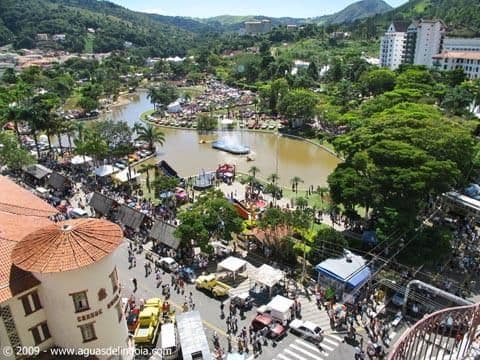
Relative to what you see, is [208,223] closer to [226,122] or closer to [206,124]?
[206,124]

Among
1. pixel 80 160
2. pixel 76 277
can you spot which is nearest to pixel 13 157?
pixel 80 160

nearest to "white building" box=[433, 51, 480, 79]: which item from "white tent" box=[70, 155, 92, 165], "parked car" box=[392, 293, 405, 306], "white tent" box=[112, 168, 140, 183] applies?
"white tent" box=[112, 168, 140, 183]

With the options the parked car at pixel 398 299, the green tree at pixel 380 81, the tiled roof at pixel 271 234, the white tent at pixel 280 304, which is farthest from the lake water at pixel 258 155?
the green tree at pixel 380 81

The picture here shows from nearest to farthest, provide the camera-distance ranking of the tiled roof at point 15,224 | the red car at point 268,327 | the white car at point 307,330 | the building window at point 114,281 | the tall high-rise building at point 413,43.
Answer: the tiled roof at point 15,224 < the building window at point 114,281 < the white car at point 307,330 < the red car at point 268,327 < the tall high-rise building at point 413,43

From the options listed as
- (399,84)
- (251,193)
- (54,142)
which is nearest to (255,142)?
(251,193)

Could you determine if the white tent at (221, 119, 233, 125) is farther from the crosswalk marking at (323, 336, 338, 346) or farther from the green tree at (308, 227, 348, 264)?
the crosswalk marking at (323, 336, 338, 346)

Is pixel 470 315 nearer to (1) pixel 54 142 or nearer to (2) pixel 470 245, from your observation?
(2) pixel 470 245

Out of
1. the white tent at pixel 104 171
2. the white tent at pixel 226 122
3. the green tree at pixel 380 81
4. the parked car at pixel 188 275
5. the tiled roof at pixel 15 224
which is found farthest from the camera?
the green tree at pixel 380 81

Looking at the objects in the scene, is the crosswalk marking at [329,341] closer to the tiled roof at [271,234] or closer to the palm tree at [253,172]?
the tiled roof at [271,234]
